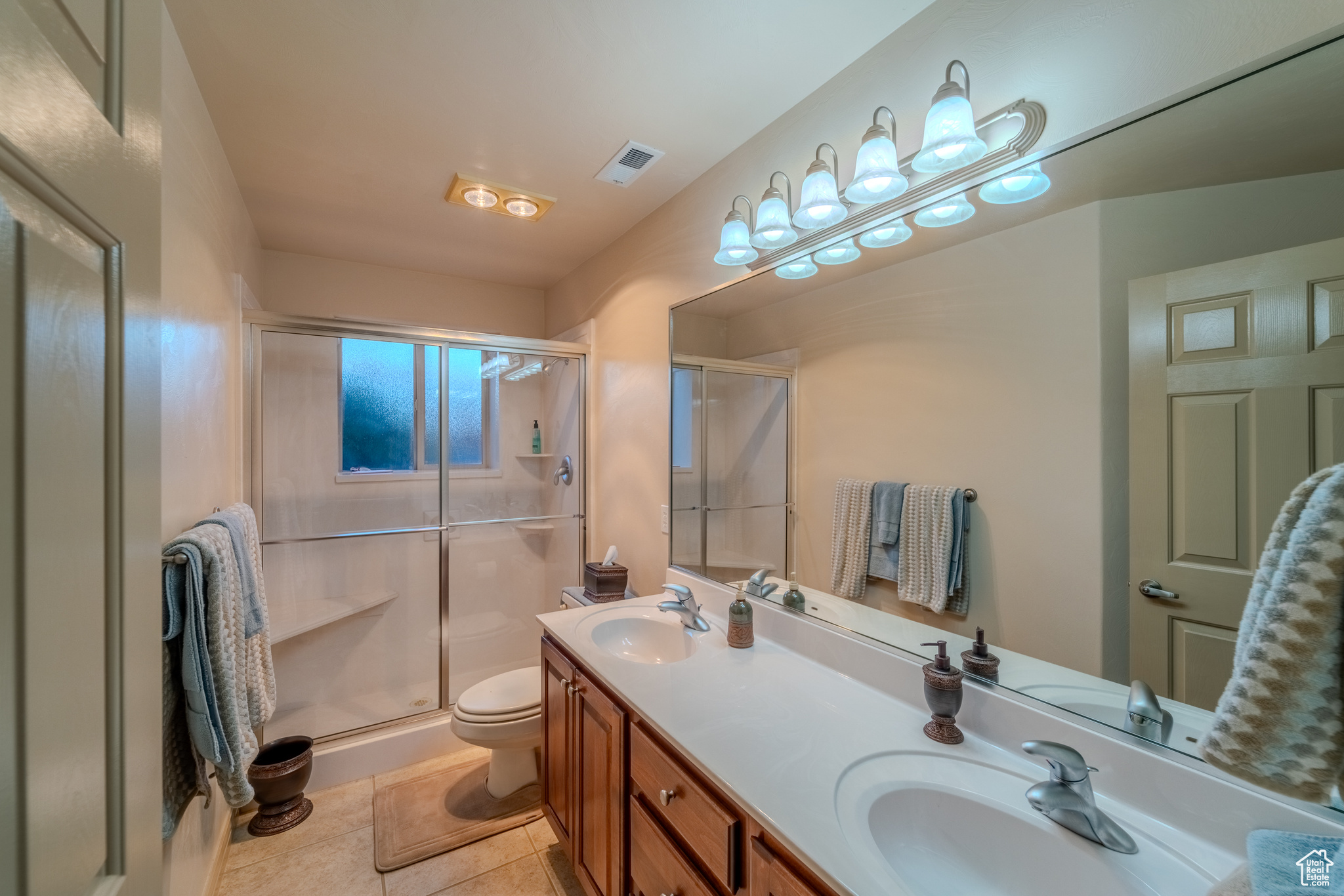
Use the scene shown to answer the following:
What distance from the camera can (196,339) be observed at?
153 centimetres

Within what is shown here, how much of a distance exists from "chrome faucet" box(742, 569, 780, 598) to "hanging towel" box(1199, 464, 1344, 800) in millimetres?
1150

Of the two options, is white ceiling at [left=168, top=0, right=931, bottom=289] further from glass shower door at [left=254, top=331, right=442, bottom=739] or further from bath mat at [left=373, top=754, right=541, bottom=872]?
bath mat at [left=373, top=754, right=541, bottom=872]

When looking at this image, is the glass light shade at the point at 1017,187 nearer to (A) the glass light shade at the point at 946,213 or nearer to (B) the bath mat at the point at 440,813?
(A) the glass light shade at the point at 946,213

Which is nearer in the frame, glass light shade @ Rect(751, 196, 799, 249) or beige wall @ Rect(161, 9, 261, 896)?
beige wall @ Rect(161, 9, 261, 896)

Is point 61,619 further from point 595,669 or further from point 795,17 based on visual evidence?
point 795,17

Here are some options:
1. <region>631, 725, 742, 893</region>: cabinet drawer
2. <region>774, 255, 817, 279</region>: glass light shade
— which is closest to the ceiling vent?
<region>774, 255, 817, 279</region>: glass light shade

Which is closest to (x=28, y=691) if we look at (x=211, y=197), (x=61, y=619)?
(x=61, y=619)

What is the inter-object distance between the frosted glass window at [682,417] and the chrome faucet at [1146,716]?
1395 mm

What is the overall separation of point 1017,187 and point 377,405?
8.54ft

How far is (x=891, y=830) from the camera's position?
2.98 feet

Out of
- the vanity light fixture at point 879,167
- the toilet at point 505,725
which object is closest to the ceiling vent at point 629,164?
the vanity light fixture at point 879,167

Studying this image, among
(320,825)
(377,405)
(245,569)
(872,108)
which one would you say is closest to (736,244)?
(872,108)

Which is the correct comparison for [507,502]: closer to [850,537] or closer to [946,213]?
[850,537]

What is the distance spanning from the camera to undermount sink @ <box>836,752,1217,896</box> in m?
0.76
